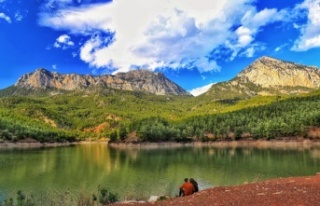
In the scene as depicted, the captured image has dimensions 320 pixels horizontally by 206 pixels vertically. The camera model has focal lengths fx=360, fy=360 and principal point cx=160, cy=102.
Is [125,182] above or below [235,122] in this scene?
below

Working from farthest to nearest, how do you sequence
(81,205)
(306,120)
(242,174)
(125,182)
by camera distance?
(306,120) → (242,174) → (125,182) → (81,205)

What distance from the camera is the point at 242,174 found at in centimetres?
5819

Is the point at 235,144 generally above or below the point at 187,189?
above

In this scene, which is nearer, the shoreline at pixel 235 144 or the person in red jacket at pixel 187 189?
the person in red jacket at pixel 187 189

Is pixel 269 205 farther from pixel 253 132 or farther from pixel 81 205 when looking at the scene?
pixel 253 132

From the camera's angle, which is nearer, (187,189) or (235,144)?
(187,189)

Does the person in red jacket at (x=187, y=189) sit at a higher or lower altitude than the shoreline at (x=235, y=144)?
lower

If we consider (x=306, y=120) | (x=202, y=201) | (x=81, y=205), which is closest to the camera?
(x=202, y=201)

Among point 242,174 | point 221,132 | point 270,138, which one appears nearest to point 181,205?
point 242,174

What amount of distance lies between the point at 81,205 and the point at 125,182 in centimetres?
2299

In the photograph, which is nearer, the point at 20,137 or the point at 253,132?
the point at 253,132

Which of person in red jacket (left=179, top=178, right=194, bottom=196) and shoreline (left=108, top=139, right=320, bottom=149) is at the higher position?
shoreline (left=108, top=139, right=320, bottom=149)

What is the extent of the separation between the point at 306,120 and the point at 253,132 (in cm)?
2352

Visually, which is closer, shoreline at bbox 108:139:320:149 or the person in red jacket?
the person in red jacket
